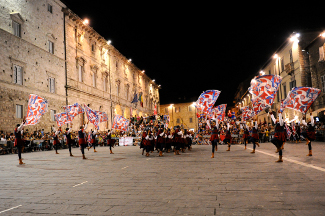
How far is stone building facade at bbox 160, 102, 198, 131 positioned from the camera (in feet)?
281

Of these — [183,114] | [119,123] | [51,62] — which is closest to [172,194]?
[119,123]

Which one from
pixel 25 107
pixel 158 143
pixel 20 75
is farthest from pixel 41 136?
Result: pixel 158 143

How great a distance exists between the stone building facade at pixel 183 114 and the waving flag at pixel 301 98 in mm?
68864

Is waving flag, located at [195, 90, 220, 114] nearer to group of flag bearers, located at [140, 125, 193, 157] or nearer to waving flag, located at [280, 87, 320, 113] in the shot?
group of flag bearers, located at [140, 125, 193, 157]

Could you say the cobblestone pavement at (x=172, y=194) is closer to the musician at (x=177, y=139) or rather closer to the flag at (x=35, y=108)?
the musician at (x=177, y=139)

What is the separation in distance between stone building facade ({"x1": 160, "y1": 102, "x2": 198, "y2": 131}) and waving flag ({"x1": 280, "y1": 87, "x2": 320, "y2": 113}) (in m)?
68.9

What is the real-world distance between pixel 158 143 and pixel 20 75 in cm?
1785

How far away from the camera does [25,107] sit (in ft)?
90.3

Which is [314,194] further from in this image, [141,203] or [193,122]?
[193,122]

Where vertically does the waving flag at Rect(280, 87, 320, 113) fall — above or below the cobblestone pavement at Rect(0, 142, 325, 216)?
above

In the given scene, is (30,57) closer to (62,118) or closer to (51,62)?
(51,62)

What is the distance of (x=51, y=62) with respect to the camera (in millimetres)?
32438

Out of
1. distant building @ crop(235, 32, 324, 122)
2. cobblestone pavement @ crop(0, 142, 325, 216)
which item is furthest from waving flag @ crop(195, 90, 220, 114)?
distant building @ crop(235, 32, 324, 122)

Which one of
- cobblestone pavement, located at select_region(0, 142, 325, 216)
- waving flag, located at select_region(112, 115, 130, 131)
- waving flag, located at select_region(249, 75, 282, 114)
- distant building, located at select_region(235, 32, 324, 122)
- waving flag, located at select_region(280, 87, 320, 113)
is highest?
distant building, located at select_region(235, 32, 324, 122)
